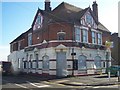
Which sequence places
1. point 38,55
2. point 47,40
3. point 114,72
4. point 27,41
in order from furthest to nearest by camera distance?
point 27,41 < point 38,55 < point 47,40 < point 114,72

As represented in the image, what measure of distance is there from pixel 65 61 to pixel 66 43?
234cm

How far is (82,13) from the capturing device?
33875 millimetres

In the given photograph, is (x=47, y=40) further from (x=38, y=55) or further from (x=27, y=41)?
(x=27, y=41)

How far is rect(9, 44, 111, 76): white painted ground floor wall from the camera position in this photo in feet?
101

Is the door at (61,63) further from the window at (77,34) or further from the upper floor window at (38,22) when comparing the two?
the upper floor window at (38,22)

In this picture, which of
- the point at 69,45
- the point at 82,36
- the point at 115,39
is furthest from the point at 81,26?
the point at 115,39

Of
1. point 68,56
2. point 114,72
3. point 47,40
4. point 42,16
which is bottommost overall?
point 114,72

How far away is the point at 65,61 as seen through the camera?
30672mm

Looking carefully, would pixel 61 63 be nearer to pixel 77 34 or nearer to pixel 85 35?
pixel 77 34

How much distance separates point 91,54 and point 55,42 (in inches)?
229

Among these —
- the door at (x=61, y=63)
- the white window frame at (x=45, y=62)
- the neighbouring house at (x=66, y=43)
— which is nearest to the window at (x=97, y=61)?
the neighbouring house at (x=66, y=43)

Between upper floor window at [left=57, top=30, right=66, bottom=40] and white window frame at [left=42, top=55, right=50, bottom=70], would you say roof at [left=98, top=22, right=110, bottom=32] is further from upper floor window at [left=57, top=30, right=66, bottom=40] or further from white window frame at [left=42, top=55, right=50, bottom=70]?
white window frame at [left=42, top=55, right=50, bottom=70]

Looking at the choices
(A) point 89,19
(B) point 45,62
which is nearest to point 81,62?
(B) point 45,62

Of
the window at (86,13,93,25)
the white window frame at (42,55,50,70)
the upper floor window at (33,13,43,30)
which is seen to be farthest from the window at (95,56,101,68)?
the upper floor window at (33,13,43,30)
